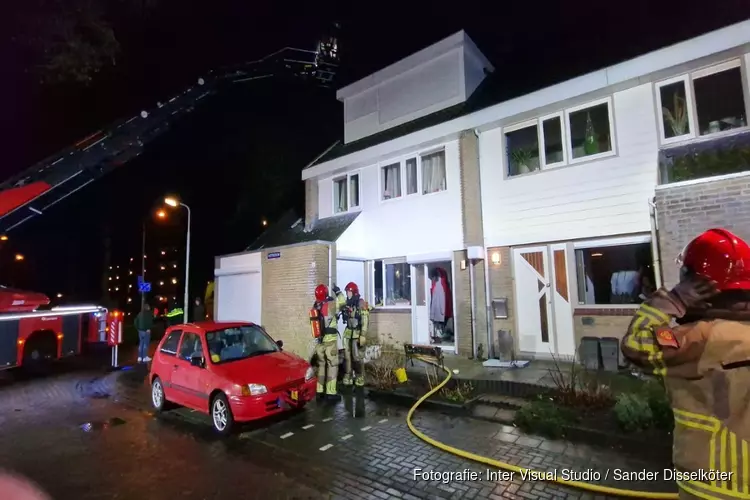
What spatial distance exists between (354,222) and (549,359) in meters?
6.58

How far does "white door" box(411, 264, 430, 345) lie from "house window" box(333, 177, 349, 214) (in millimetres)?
3659

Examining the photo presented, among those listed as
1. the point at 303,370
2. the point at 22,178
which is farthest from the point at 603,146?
the point at 22,178

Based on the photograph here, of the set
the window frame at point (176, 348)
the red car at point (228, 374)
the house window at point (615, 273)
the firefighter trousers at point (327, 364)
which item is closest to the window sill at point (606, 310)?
the house window at point (615, 273)

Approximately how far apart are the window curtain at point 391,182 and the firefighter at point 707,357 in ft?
34.4

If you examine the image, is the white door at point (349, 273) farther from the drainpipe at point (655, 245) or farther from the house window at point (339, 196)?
the drainpipe at point (655, 245)

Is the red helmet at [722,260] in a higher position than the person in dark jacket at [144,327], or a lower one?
higher

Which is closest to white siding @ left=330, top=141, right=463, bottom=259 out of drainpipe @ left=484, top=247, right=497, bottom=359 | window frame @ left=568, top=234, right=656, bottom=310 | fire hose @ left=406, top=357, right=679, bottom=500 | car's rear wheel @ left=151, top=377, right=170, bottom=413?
drainpipe @ left=484, top=247, right=497, bottom=359

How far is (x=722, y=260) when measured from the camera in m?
1.97

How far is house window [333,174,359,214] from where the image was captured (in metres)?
13.7

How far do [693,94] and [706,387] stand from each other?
8.40 metres

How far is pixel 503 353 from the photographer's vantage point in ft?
29.7

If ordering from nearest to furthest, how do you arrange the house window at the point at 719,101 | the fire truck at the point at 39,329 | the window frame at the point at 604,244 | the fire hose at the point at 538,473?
the fire hose at the point at 538,473 < the house window at the point at 719,101 < the window frame at the point at 604,244 < the fire truck at the point at 39,329

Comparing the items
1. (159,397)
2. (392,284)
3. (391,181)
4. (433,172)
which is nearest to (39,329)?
(159,397)

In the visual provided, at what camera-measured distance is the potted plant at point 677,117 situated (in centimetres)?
809
